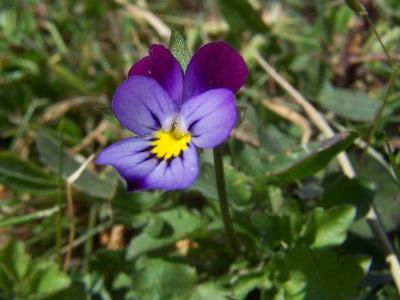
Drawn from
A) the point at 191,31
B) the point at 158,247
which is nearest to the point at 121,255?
the point at 158,247

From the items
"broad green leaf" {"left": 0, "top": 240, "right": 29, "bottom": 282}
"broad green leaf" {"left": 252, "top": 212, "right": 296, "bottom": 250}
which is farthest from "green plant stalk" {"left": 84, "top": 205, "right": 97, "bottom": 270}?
"broad green leaf" {"left": 252, "top": 212, "right": 296, "bottom": 250}

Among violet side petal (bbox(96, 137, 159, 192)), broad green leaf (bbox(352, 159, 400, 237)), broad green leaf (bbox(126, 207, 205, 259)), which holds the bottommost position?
broad green leaf (bbox(352, 159, 400, 237))

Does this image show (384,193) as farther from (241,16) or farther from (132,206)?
(241,16)

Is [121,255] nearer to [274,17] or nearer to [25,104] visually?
[25,104]

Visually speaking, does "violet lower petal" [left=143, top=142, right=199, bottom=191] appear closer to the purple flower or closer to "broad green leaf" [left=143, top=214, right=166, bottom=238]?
the purple flower

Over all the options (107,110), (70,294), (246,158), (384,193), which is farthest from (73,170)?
(384,193)

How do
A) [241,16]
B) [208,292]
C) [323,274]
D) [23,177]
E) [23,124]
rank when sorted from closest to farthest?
[323,274] → [208,292] → [23,177] → [23,124] → [241,16]

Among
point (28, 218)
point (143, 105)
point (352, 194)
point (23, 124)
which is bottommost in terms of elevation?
point (352, 194)
